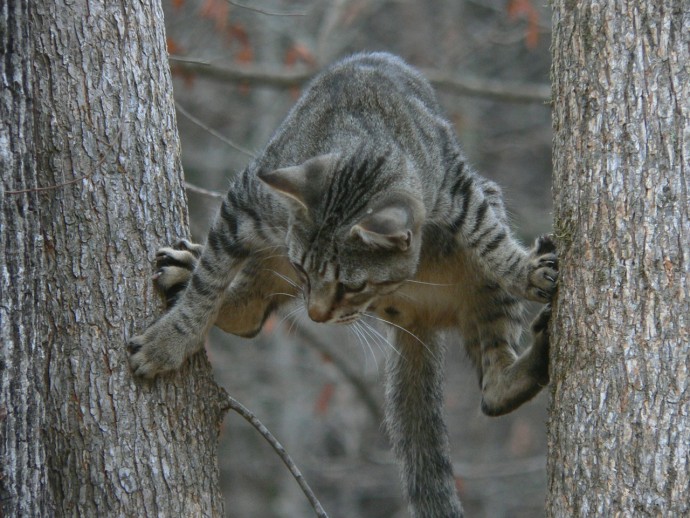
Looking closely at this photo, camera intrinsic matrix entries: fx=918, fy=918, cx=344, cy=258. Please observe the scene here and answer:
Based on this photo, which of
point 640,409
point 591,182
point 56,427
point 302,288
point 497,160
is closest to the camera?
point 640,409

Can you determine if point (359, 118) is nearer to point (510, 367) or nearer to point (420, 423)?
point (510, 367)

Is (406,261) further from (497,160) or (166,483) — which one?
(497,160)

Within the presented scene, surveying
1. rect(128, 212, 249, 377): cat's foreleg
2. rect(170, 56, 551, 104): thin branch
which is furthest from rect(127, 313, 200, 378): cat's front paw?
rect(170, 56, 551, 104): thin branch

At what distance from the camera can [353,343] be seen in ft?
30.7

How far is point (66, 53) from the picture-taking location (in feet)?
9.75

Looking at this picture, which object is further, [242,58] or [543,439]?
[543,439]

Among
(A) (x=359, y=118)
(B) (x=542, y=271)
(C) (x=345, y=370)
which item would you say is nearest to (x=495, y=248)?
(B) (x=542, y=271)

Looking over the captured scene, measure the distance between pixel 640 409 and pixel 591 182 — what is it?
2.18ft

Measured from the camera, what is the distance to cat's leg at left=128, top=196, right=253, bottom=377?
9.87 ft

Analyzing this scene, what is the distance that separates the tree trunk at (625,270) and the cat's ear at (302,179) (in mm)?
995

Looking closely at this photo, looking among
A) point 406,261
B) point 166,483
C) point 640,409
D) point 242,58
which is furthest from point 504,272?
point 242,58

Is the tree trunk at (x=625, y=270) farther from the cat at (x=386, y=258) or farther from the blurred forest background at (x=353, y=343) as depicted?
the blurred forest background at (x=353, y=343)

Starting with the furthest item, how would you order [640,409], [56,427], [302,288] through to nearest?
[302,288]
[56,427]
[640,409]

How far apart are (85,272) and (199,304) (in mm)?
604
